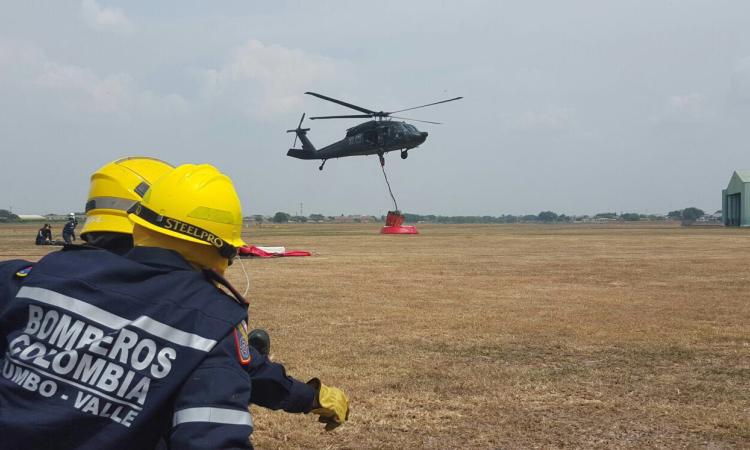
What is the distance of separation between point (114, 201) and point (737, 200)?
8119cm

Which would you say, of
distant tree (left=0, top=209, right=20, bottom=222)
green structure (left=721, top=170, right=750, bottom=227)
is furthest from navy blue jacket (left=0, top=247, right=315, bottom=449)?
distant tree (left=0, top=209, right=20, bottom=222)

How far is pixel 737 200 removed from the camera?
72562 millimetres

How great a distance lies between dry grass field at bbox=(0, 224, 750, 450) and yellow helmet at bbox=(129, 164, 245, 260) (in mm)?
3185

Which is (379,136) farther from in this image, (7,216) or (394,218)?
(7,216)

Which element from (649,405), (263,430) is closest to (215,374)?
(263,430)

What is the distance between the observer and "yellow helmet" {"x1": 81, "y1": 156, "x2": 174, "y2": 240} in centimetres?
307

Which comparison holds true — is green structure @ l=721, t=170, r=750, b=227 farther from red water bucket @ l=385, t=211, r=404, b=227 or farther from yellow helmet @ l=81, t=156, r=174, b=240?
yellow helmet @ l=81, t=156, r=174, b=240

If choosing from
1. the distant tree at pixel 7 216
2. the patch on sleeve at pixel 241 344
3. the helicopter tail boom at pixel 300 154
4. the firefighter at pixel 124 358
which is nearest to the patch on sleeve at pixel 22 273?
the firefighter at pixel 124 358

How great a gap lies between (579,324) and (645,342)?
1.36 m

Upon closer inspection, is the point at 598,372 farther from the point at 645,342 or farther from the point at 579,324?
the point at 579,324

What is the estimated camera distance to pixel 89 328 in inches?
72.4

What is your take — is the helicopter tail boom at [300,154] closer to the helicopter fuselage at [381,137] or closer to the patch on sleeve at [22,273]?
the helicopter fuselage at [381,137]

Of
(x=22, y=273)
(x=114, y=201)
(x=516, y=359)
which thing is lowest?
(x=516, y=359)

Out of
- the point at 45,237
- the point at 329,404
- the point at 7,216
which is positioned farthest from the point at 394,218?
the point at 7,216
